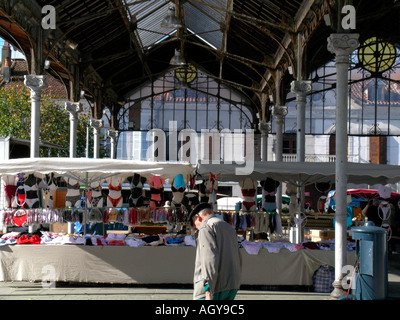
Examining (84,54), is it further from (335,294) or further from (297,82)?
(335,294)

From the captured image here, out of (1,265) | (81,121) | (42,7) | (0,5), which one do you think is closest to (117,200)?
(1,265)

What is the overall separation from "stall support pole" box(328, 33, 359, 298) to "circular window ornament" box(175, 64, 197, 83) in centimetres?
1898

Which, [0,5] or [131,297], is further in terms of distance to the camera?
[0,5]

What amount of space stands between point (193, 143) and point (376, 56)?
8979 mm

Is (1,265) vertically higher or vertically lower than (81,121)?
lower

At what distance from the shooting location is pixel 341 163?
31.5ft

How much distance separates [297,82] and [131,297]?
8.31 m

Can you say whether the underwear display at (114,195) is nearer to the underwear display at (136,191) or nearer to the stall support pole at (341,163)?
the underwear display at (136,191)

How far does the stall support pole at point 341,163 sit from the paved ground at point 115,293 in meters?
0.60

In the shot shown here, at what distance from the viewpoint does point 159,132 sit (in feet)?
94.8

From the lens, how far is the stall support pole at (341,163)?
31.1ft

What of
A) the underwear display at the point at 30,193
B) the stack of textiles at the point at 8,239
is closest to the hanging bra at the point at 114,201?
the underwear display at the point at 30,193

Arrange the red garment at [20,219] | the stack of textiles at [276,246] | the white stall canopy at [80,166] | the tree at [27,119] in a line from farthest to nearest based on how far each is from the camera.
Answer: the tree at [27,119] → the red garment at [20,219] → the stack of textiles at [276,246] → the white stall canopy at [80,166]

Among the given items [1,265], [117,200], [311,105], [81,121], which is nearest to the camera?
[1,265]
